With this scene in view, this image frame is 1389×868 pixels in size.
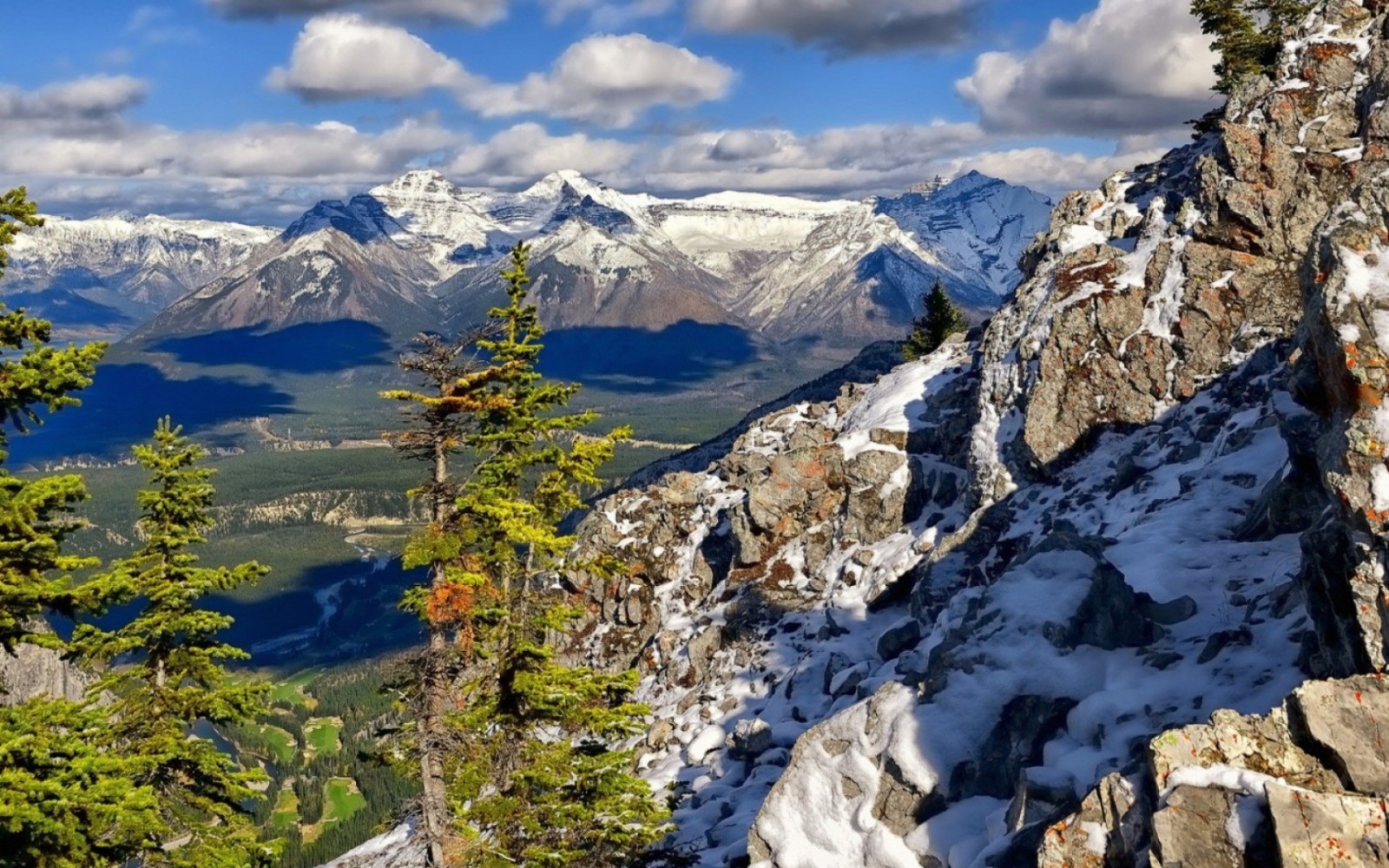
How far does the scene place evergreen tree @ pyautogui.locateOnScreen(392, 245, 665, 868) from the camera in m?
22.2

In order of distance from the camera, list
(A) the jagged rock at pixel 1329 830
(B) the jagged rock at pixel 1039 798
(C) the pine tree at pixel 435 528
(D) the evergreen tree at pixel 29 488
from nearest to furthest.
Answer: (A) the jagged rock at pixel 1329 830 → (D) the evergreen tree at pixel 29 488 → (B) the jagged rock at pixel 1039 798 → (C) the pine tree at pixel 435 528

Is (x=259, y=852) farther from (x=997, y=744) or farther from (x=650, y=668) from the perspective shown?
(x=650, y=668)

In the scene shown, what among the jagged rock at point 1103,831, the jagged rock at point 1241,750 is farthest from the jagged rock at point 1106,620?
the jagged rock at point 1241,750

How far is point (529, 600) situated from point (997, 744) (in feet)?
41.6

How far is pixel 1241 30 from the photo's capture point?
6838cm

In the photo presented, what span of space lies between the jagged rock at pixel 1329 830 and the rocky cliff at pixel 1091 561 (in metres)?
0.04

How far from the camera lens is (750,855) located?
83.7ft

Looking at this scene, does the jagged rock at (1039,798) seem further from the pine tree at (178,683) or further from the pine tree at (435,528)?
the pine tree at (178,683)

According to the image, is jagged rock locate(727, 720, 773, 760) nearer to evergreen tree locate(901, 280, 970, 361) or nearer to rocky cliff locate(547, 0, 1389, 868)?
rocky cliff locate(547, 0, 1389, 868)

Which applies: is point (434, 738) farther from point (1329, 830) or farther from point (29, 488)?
point (1329, 830)

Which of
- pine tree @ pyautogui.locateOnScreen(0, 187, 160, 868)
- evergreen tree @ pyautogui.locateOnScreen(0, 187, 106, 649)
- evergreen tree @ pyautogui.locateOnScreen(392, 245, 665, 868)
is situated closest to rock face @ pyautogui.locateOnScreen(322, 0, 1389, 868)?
evergreen tree @ pyautogui.locateOnScreen(392, 245, 665, 868)

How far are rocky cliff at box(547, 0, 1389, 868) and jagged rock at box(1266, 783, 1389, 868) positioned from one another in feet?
0.12

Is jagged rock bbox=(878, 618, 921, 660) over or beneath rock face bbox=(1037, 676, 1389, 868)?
beneath

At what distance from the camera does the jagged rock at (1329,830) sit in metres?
13.1
